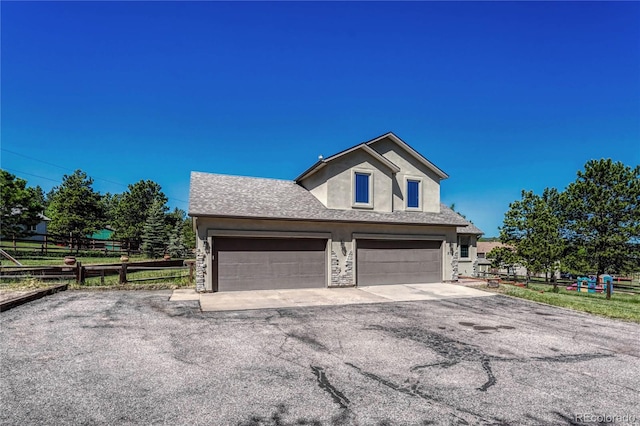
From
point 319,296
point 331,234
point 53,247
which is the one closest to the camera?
point 319,296

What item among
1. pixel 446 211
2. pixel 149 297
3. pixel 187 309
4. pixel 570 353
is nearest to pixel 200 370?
pixel 187 309

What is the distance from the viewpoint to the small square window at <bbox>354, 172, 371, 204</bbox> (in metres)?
16.7

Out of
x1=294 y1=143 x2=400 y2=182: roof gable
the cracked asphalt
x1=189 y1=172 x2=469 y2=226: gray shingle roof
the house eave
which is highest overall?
x1=294 y1=143 x2=400 y2=182: roof gable

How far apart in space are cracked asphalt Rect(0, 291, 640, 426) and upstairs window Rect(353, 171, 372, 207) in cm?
795

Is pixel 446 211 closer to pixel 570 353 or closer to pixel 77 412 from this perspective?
pixel 570 353

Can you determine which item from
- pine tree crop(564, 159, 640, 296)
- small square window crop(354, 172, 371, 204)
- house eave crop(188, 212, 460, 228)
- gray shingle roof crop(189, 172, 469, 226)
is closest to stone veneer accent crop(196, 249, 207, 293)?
house eave crop(188, 212, 460, 228)

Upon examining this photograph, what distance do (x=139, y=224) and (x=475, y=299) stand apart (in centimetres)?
4132

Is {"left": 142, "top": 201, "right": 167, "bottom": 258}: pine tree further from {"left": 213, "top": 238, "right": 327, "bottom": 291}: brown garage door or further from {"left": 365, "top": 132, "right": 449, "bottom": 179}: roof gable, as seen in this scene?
{"left": 365, "top": 132, "right": 449, "bottom": 179}: roof gable

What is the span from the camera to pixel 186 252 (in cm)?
3794

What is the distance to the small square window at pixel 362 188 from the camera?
54.7 ft

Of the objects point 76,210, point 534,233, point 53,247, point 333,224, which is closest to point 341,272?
point 333,224

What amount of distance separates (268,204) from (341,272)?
4356 millimetres

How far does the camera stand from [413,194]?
18.0 m

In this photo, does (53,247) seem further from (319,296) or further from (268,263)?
(319,296)
